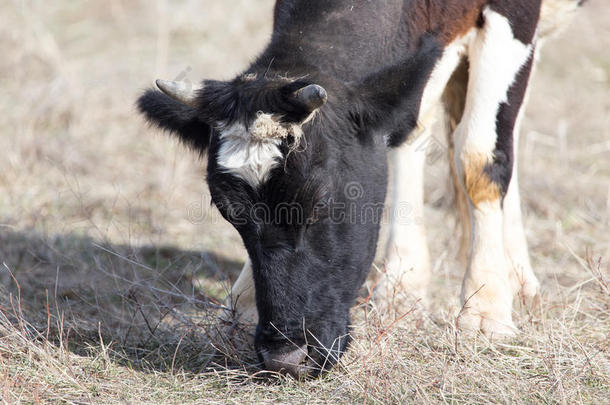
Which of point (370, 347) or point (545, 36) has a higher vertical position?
point (545, 36)

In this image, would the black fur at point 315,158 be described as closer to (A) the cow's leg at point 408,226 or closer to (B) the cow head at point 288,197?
(B) the cow head at point 288,197

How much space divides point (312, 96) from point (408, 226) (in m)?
1.97

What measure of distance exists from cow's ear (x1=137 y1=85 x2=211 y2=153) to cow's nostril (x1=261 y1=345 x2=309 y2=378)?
1.02m

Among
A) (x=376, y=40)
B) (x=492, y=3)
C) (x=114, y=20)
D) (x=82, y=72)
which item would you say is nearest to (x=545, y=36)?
(x=492, y=3)

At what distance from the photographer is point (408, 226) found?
453cm

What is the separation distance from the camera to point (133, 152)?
700 cm

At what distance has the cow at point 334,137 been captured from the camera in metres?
2.89

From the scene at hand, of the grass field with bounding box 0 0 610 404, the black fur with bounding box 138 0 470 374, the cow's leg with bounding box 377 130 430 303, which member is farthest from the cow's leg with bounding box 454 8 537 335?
the black fur with bounding box 138 0 470 374

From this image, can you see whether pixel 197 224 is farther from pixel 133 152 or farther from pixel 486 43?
pixel 486 43

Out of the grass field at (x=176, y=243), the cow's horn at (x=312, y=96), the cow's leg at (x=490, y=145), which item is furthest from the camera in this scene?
the cow's leg at (x=490, y=145)

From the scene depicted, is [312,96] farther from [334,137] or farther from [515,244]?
[515,244]

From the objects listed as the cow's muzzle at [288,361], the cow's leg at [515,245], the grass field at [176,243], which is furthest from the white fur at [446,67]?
the cow's muzzle at [288,361]

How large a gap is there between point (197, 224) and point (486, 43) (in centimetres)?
272

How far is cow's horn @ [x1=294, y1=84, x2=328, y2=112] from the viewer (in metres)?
2.73
